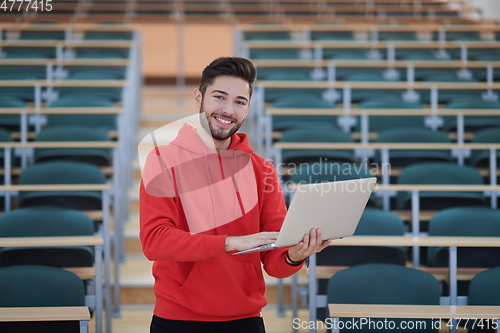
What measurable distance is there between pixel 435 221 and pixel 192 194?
1614 millimetres

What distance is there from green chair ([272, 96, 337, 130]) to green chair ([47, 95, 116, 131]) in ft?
3.86

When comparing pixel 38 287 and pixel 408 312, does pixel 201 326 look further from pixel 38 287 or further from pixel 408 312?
pixel 38 287

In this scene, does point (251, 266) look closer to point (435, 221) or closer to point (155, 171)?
point (155, 171)

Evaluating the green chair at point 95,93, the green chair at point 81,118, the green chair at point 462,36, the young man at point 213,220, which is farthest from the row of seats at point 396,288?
the green chair at point 462,36

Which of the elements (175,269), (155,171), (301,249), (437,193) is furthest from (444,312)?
(437,193)

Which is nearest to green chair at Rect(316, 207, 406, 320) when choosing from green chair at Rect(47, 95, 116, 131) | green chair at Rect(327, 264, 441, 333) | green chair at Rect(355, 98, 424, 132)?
green chair at Rect(327, 264, 441, 333)

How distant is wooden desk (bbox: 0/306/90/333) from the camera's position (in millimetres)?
1837

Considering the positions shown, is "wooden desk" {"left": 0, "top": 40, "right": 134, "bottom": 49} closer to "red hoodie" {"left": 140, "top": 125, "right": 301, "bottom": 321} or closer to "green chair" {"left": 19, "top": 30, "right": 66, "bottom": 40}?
"green chair" {"left": 19, "top": 30, "right": 66, "bottom": 40}

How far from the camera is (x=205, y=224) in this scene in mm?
1615

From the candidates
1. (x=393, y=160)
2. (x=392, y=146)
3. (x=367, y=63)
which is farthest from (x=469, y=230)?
(x=367, y=63)

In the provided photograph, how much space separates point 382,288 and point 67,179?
1.81 m

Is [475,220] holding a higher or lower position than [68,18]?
lower

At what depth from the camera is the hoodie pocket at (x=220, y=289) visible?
155 cm

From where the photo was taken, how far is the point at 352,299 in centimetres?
233
